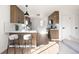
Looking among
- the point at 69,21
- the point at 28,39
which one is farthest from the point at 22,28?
the point at 69,21

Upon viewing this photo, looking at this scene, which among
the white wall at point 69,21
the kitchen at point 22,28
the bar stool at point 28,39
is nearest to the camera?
the kitchen at point 22,28

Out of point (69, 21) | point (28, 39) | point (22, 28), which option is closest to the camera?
point (28, 39)

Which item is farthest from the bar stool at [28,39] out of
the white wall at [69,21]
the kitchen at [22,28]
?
the white wall at [69,21]

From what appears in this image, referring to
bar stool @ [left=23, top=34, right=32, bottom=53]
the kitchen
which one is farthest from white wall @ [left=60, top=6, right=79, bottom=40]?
bar stool @ [left=23, top=34, right=32, bottom=53]

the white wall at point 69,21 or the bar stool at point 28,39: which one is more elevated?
the white wall at point 69,21

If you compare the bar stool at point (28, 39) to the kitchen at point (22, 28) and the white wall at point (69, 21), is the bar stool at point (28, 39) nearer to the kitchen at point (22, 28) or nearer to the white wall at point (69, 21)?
the kitchen at point (22, 28)

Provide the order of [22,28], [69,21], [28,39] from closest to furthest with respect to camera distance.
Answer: [28,39], [69,21], [22,28]

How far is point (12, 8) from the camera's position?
5.94 m

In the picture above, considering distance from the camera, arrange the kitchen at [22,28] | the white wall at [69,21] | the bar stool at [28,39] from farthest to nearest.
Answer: the white wall at [69,21]
the bar stool at [28,39]
the kitchen at [22,28]

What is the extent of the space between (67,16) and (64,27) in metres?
0.74

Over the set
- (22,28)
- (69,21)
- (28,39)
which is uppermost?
(69,21)

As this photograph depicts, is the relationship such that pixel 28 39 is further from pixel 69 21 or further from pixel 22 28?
pixel 69 21

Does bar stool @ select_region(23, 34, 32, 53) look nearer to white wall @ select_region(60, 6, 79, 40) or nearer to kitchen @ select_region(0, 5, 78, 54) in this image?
kitchen @ select_region(0, 5, 78, 54)
